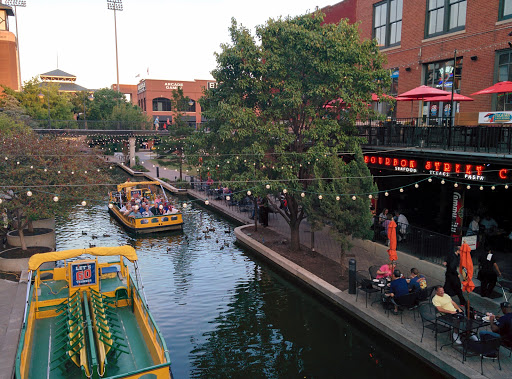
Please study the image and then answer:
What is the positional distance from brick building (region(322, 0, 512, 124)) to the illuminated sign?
587 inches

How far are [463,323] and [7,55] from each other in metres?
82.3

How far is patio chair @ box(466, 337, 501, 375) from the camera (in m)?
10.3

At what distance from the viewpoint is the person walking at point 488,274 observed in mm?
13805

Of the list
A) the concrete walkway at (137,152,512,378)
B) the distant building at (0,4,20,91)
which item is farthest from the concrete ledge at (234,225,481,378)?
the distant building at (0,4,20,91)

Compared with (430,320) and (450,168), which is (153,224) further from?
(430,320)

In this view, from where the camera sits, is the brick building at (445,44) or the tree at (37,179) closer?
the tree at (37,179)

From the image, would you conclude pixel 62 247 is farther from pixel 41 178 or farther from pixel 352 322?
pixel 352 322

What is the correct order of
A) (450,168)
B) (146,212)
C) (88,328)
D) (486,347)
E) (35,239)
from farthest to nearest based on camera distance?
(146,212) < (35,239) < (450,168) < (88,328) < (486,347)

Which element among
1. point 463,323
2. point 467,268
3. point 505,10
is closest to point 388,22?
point 505,10

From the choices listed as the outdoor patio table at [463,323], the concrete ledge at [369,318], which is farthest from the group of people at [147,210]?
the outdoor patio table at [463,323]

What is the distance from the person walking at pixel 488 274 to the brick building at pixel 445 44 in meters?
7.15

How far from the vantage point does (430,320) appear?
11969mm

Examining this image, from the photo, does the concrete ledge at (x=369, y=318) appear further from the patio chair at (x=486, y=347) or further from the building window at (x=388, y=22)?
the building window at (x=388, y=22)

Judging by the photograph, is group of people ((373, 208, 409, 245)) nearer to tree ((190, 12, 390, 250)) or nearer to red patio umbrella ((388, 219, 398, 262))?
tree ((190, 12, 390, 250))
